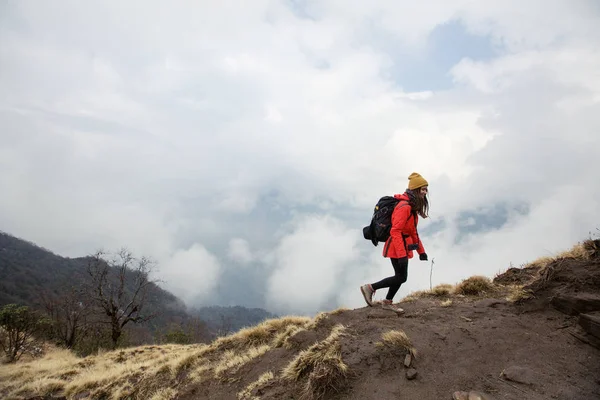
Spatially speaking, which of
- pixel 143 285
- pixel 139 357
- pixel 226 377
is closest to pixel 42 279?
pixel 143 285

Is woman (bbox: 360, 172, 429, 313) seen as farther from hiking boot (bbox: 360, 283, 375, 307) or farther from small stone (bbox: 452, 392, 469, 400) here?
small stone (bbox: 452, 392, 469, 400)

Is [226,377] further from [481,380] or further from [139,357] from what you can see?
[139,357]

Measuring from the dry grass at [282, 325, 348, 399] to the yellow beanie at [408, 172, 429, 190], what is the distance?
336cm

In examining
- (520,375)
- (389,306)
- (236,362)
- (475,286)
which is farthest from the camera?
(236,362)

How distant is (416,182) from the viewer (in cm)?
741

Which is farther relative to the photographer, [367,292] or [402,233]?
[367,292]

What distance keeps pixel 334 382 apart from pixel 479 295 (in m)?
4.73

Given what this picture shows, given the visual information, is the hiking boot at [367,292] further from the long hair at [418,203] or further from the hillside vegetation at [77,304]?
the hillside vegetation at [77,304]

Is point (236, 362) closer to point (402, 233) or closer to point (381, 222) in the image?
point (381, 222)

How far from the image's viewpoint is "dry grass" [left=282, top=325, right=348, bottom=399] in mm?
5598

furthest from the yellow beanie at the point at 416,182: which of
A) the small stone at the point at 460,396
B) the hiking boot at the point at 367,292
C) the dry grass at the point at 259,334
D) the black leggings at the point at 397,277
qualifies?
the dry grass at the point at 259,334

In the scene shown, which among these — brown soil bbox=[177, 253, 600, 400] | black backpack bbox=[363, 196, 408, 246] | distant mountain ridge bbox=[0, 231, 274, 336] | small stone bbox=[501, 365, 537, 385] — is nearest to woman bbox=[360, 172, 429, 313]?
black backpack bbox=[363, 196, 408, 246]

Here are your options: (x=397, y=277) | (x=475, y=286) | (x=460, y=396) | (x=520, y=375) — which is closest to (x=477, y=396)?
(x=460, y=396)

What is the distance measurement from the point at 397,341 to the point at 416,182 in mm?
3227
